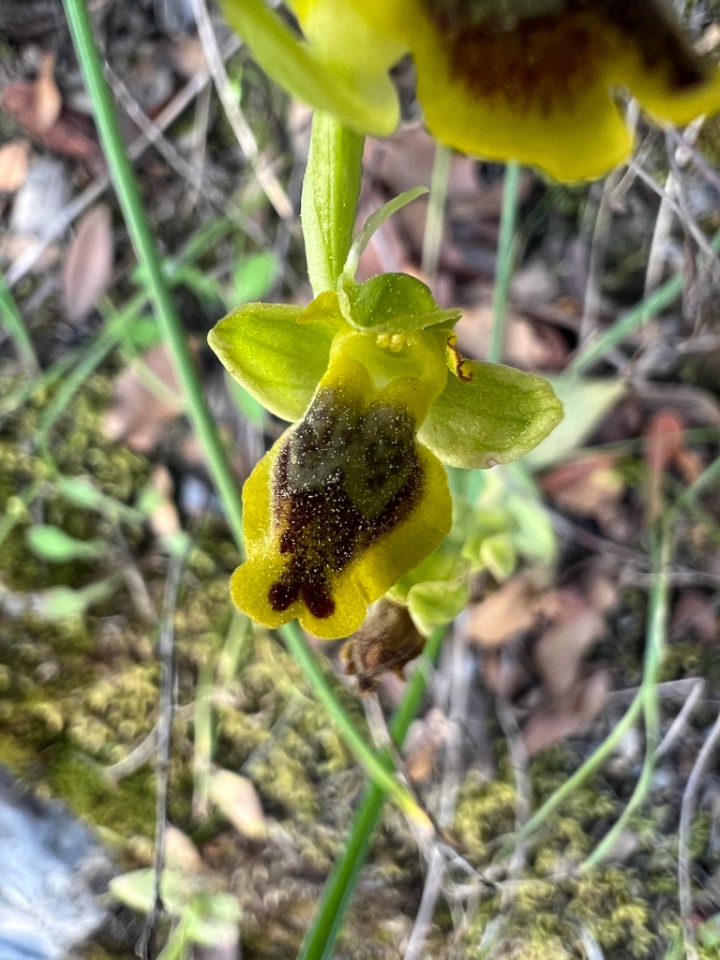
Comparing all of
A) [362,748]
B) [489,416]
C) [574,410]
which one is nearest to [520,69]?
[489,416]

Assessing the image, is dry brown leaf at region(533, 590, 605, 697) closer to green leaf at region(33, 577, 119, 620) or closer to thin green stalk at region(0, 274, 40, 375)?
green leaf at region(33, 577, 119, 620)

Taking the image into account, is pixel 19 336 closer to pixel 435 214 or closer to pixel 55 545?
pixel 55 545

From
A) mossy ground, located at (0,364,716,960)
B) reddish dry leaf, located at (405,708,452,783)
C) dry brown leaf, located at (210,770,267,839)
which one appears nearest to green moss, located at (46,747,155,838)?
mossy ground, located at (0,364,716,960)

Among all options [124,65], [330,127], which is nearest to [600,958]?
[330,127]

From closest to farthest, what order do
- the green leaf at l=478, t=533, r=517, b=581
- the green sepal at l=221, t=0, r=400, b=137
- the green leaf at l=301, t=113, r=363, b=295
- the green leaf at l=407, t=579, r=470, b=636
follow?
1. the green sepal at l=221, t=0, r=400, b=137
2. the green leaf at l=301, t=113, r=363, b=295
3. the green leaf at l=407, t=579, r=470, b=636
4. the green leaf at l=478, t=533, r=517, b=581

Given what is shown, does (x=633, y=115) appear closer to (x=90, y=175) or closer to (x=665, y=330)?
(x=665, y=330)

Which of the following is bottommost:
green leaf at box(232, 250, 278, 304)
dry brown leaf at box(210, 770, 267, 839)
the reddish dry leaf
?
dry brown leaf at box(210, 770, 267, 839)

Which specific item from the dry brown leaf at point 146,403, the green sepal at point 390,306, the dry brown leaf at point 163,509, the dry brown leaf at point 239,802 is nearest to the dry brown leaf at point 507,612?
the dry brown leaf at point 239,802
